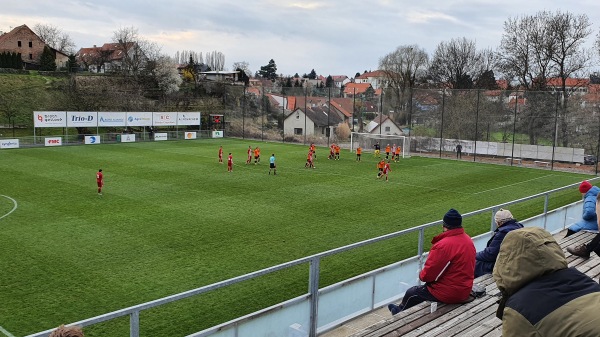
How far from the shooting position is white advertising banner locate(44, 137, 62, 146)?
4350cm

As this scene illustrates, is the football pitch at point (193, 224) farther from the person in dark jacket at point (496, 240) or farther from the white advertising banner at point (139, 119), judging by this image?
the white advertising banner at point (139, 119)

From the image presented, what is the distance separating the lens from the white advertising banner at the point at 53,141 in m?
43.5

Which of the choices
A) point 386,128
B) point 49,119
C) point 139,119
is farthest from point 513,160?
point 49,119

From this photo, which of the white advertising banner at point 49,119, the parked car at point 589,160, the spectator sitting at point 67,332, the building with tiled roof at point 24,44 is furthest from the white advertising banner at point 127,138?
the spectator sitting at point 67,332

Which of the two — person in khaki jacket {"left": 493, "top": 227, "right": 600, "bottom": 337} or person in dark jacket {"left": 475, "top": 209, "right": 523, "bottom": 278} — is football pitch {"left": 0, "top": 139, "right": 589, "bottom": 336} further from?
person in khaki jacket {"left": 493, "top": 227, "right": 600, "bottom": 337}

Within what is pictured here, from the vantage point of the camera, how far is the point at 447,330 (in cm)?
588

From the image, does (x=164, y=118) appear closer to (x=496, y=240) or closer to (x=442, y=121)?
(x=442, y=121)

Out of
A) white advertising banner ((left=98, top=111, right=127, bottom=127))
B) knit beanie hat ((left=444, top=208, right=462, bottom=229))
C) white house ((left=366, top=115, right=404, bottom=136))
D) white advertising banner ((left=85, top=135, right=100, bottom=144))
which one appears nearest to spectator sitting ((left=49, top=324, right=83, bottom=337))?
knit beanie hat ((left=444, top=208, right=462, bottom=229))

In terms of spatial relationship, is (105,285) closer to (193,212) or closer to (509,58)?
(193,212)

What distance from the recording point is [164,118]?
5319cm

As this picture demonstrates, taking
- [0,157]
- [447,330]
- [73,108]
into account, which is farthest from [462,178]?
[73,108]

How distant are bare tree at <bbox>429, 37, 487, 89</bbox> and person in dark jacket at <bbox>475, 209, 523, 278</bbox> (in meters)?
68.3

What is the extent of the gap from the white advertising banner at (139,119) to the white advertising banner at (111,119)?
63cm

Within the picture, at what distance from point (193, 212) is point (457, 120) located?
2963 cm
